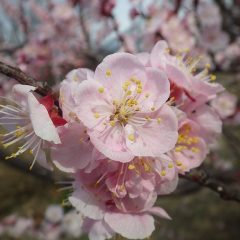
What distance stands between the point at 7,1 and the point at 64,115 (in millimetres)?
4849

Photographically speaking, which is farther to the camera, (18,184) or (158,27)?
(18,184)

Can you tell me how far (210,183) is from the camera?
47.9 inches

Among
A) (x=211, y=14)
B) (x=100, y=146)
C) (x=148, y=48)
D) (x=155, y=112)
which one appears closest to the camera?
(x=100, y=146)

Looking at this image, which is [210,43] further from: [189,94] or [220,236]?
[220,236]

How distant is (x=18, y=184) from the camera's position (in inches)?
301

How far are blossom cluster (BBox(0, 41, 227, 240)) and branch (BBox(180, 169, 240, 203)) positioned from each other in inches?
3.5

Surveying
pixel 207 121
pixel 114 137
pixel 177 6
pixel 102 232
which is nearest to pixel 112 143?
pixel 114 137

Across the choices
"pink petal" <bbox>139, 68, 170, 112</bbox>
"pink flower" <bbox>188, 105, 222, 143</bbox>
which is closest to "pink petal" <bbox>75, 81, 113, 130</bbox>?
"pink petal" <bbox>139, 68, 170, 112</bbox>

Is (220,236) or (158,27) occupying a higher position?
(158,27)

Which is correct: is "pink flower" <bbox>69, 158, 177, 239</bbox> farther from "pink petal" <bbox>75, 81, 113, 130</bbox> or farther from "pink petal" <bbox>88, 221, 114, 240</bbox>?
"pink petal" <bbox>75, 81, 113, 130</bbox>

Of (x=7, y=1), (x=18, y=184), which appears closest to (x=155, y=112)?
(x=7, y=1)

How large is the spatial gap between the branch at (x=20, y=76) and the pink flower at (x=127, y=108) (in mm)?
50

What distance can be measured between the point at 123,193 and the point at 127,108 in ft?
0.72

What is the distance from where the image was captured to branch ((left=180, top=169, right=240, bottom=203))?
117 cm
